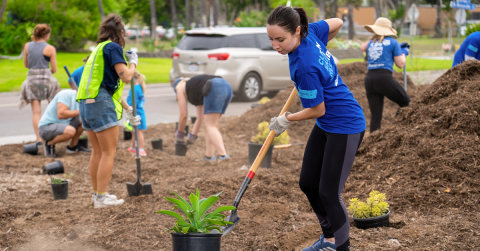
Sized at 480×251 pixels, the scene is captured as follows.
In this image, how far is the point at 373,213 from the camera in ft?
11.9

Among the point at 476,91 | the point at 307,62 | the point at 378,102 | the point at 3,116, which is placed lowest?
the point at 3,116

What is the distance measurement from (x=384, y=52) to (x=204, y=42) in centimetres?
697

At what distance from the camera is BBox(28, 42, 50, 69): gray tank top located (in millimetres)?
7336

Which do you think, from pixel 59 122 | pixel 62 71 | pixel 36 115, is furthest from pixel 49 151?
pixel 62 71

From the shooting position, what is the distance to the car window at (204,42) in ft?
40.5

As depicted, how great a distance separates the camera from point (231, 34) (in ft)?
41.3

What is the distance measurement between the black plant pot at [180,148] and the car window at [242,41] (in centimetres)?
598

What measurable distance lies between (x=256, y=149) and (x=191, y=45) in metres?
7.11

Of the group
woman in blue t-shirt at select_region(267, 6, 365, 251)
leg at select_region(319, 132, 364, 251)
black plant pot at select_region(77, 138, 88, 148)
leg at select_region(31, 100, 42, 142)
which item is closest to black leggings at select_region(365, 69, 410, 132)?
woman in blue t-shirt at select_region(267, 6, 365, 251)

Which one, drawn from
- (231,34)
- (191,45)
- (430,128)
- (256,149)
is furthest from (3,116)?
(430,128)

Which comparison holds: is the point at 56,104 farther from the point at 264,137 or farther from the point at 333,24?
the point at 333,24

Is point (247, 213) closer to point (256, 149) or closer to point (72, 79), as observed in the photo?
point (256, 149)

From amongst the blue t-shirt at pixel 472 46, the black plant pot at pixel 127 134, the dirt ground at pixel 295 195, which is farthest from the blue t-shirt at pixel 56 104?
the blue t-shirt at pixel 472 46

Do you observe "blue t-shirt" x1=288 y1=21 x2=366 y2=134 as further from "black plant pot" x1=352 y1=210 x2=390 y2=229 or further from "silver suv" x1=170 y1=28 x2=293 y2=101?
"silver suv" x1=170 y1=28 x2=293 y2=101
